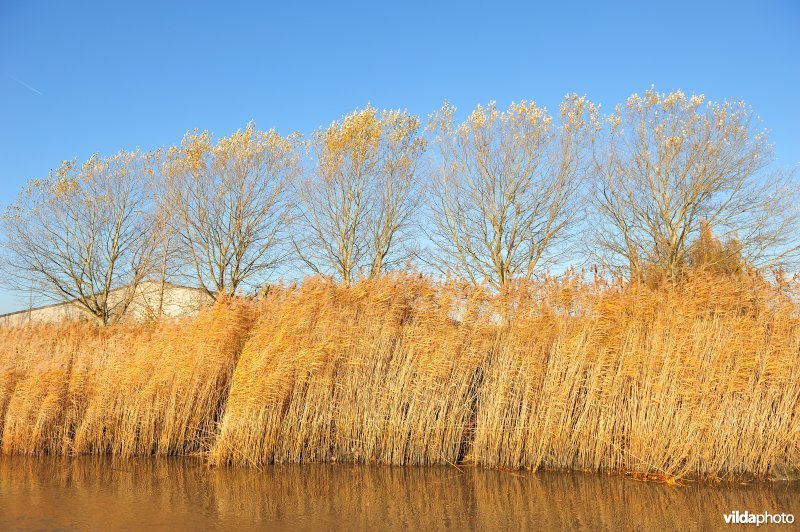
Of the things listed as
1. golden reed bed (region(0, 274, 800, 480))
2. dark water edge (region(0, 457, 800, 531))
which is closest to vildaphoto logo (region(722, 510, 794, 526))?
dark water edge (region(0, 457, 800, 531))

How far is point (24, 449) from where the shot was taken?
30.5 ft

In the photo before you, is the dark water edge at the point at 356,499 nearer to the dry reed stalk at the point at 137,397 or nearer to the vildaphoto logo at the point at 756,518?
the vildaphoto logo at the point at 756,518

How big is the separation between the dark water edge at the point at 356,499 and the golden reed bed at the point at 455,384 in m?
0.43

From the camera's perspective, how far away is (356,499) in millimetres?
6633

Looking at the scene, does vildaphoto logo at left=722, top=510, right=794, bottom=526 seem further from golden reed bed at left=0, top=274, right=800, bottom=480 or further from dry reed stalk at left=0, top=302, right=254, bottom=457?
dry reed stalk at left=0, top=302, right=254, bottom=457

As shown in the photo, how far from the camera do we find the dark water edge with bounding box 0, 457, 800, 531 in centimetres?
579

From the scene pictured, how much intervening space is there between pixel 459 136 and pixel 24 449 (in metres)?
22.3

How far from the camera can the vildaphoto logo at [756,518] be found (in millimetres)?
5840

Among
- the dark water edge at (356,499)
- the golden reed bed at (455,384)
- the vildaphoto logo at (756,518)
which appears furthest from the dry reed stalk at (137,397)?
the vildaphoto logo at (756,518)

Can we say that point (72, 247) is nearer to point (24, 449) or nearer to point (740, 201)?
point (24, 449)

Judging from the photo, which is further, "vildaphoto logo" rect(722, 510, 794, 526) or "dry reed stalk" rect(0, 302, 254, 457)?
"dry reed stalk" rect(0, 302, 254, 457)

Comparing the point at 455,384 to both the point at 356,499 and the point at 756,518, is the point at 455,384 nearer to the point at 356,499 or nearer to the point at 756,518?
the point at 356,499

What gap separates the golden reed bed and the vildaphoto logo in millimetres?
1404

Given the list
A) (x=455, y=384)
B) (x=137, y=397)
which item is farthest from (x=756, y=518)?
(x=137, y=397)
